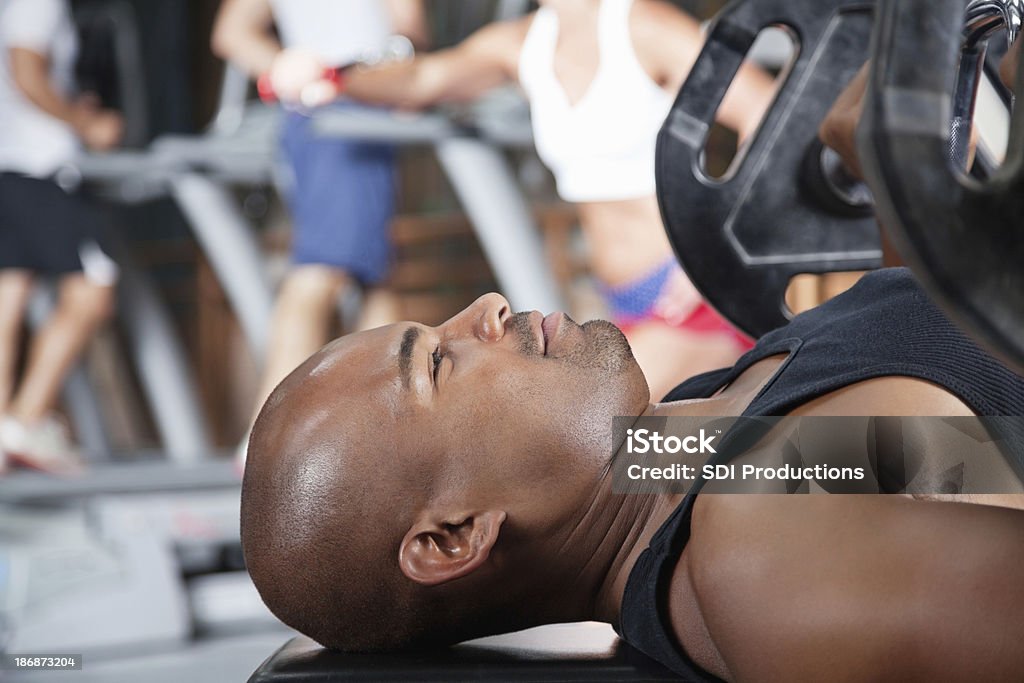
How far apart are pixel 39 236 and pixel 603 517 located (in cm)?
274

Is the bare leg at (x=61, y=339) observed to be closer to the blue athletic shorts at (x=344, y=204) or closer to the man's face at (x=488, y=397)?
the blue athletic shorts at (x=344, y=204)

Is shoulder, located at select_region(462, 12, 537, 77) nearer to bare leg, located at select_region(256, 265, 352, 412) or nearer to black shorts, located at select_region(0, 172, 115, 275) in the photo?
bare leg, located at select_region(256, 265, 352, 412)

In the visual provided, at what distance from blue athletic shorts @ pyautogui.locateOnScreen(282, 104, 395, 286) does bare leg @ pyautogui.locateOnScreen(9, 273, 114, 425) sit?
99 centimetres

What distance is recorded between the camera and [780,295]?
3.64 feet

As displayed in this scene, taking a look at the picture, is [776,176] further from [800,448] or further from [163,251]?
[163,251]

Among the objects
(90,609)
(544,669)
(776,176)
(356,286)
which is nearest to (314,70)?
(356,286)

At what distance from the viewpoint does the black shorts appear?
3061 millimetres

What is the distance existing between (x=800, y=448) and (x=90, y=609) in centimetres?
179

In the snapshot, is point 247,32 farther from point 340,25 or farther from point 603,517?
point 603,517

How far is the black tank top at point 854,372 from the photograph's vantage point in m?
0.67

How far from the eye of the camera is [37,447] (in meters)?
3.03

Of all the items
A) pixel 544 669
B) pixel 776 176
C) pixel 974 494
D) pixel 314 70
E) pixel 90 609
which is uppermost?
pixel 314 70

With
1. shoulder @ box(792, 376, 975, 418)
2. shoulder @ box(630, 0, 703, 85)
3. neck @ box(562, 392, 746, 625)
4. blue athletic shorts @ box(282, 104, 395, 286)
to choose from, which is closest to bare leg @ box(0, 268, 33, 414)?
blue athletic shorts @ box(282, 104, 395, 286)

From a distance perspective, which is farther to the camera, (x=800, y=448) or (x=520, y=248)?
(x=520, y=248)
